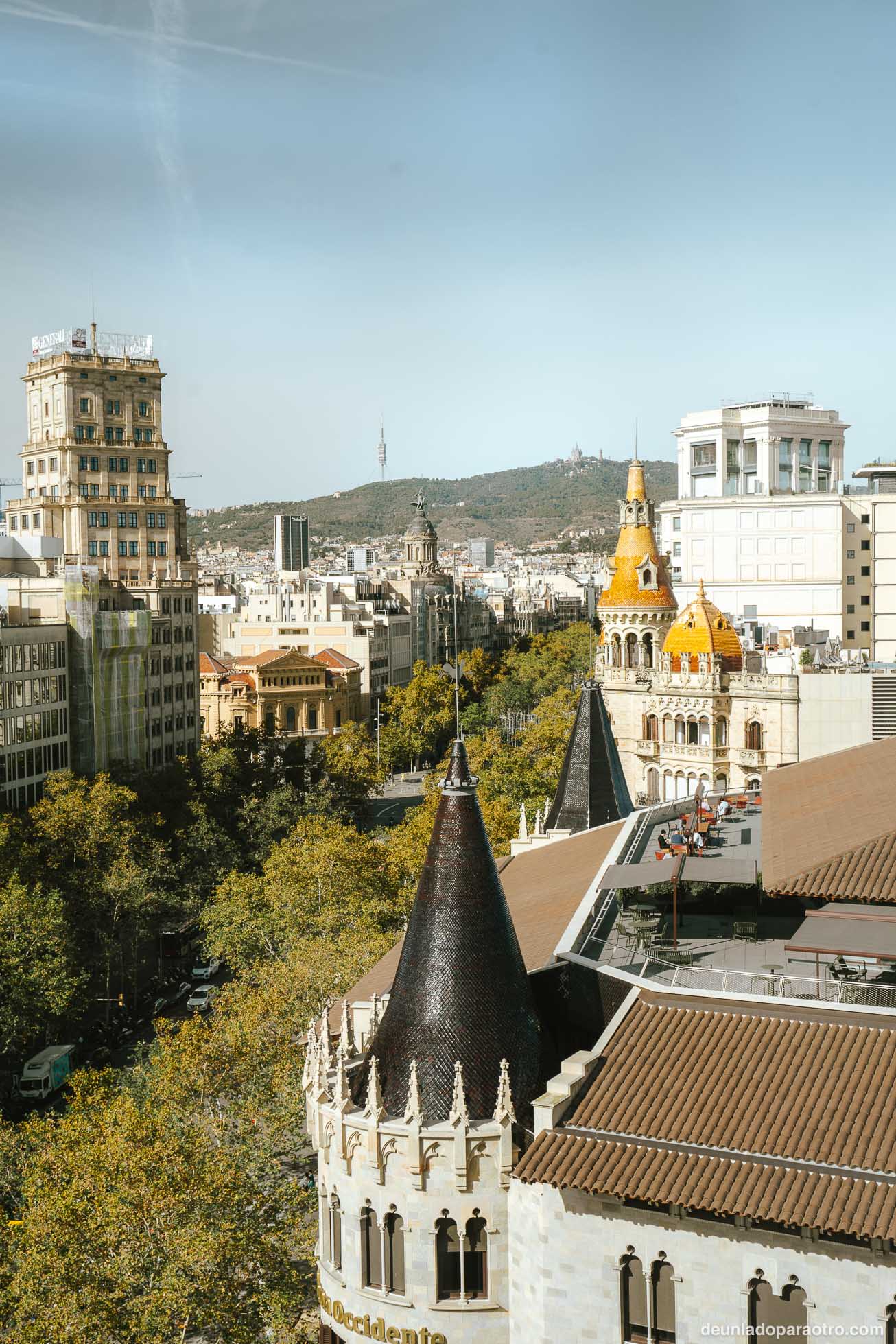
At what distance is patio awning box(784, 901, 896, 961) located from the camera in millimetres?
21266

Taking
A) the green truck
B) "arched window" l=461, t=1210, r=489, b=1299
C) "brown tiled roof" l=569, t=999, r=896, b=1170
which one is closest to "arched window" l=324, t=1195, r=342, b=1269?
"arched window" l=461, t=1210, r=489, b=1299

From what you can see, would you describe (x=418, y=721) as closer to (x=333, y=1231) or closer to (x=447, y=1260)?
(x=333, y=1231)

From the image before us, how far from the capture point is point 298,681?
13225cm

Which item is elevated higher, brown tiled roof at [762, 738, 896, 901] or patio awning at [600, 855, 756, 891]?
brown tiled roof at [762, 738, 896, 901]

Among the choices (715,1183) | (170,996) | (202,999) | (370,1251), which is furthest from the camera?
(170,996)

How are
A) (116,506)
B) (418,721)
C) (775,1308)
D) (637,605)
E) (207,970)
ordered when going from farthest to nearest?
(418,721)
(116,506)
(637,605)
(207,970)
(775,1308)

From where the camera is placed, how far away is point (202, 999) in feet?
189

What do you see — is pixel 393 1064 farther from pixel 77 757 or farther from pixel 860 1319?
pixel 77 757

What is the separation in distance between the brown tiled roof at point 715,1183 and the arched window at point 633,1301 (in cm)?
145

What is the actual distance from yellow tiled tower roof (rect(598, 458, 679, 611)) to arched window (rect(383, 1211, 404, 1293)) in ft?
222

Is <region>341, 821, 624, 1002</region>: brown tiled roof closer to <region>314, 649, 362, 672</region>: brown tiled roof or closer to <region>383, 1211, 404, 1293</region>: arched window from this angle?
<region>383, 1211, 404, 1293</region>: arched window

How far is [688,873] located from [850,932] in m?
4.56

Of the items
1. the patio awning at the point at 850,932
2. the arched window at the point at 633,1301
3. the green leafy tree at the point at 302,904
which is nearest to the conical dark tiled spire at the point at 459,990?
the arched window at the point at 633,1301

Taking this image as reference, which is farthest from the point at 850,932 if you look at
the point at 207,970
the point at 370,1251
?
the point at 207,970
